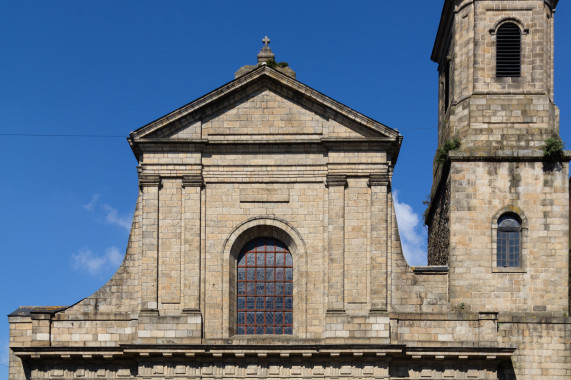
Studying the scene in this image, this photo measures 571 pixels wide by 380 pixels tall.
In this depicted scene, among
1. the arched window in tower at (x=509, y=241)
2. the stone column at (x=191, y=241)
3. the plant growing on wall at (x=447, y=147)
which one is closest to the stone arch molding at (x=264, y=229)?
the stone column at (x=191, y=241)

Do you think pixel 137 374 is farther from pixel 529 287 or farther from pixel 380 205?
pixel 529 287

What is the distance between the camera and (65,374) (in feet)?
96.6

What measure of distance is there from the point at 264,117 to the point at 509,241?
26.1 feet

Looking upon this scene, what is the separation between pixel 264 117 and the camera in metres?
31.0

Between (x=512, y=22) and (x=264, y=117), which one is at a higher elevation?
(x=512, y=22)

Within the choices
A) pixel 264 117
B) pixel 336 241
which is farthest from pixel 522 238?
pixel 264 117

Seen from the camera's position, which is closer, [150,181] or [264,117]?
[150,181]

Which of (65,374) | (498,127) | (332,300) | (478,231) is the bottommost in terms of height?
(65,374)

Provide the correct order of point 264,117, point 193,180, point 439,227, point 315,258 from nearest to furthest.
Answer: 1. point 315,258
2. point 193,180
3. point 264,117
4. point 439,227

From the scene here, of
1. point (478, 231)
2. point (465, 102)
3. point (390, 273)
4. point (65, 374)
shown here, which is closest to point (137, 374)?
point (65, 374)

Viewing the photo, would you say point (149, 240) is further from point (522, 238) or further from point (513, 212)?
point (522, 238)

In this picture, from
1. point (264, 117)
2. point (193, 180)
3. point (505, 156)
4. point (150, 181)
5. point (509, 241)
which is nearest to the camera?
point (150, 181)

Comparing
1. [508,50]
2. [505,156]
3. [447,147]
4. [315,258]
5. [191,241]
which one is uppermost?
[508,50]

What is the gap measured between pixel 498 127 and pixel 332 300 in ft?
23.9
